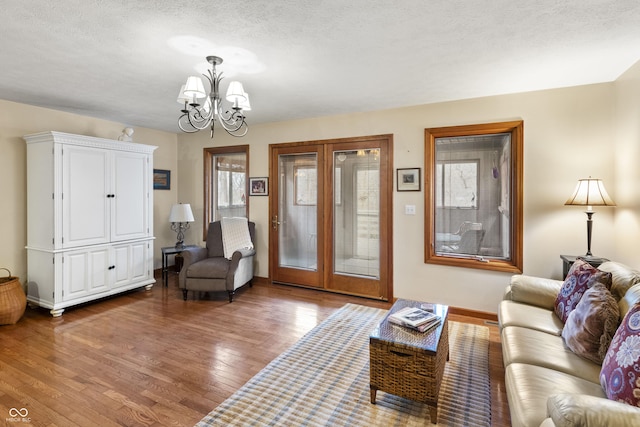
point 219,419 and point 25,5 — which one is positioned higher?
point 25,5

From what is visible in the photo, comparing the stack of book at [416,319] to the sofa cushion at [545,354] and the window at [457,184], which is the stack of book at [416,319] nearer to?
the sofa cushion at [545,354]

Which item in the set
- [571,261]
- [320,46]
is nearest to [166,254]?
[320,46]

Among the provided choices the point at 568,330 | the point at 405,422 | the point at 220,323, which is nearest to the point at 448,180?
the point at 568,330

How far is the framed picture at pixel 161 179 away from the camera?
17.3 feet

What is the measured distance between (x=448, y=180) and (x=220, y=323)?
3.01 metres

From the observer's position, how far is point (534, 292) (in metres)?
2.64

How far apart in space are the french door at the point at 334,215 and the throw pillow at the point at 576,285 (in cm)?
196

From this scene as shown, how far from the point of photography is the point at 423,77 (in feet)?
9.78

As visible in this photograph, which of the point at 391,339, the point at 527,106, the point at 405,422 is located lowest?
the point at 405,422

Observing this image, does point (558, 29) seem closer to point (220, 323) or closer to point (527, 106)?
point (527, 106)

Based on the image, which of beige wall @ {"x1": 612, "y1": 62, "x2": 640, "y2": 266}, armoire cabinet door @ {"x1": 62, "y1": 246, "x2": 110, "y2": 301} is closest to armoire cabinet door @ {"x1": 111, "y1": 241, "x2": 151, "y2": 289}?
armoire cabinet door @ {"x1": 62, "y1": 246, "x2": 110, "y2": 301}

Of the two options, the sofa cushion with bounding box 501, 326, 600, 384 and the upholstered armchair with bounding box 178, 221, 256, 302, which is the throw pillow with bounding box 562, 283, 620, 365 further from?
the upholstered armchair with bounding box 178, 221, 256, 302

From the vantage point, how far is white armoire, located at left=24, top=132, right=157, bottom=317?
3.58 m

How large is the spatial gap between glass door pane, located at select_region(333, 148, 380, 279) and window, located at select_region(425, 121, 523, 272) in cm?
68
